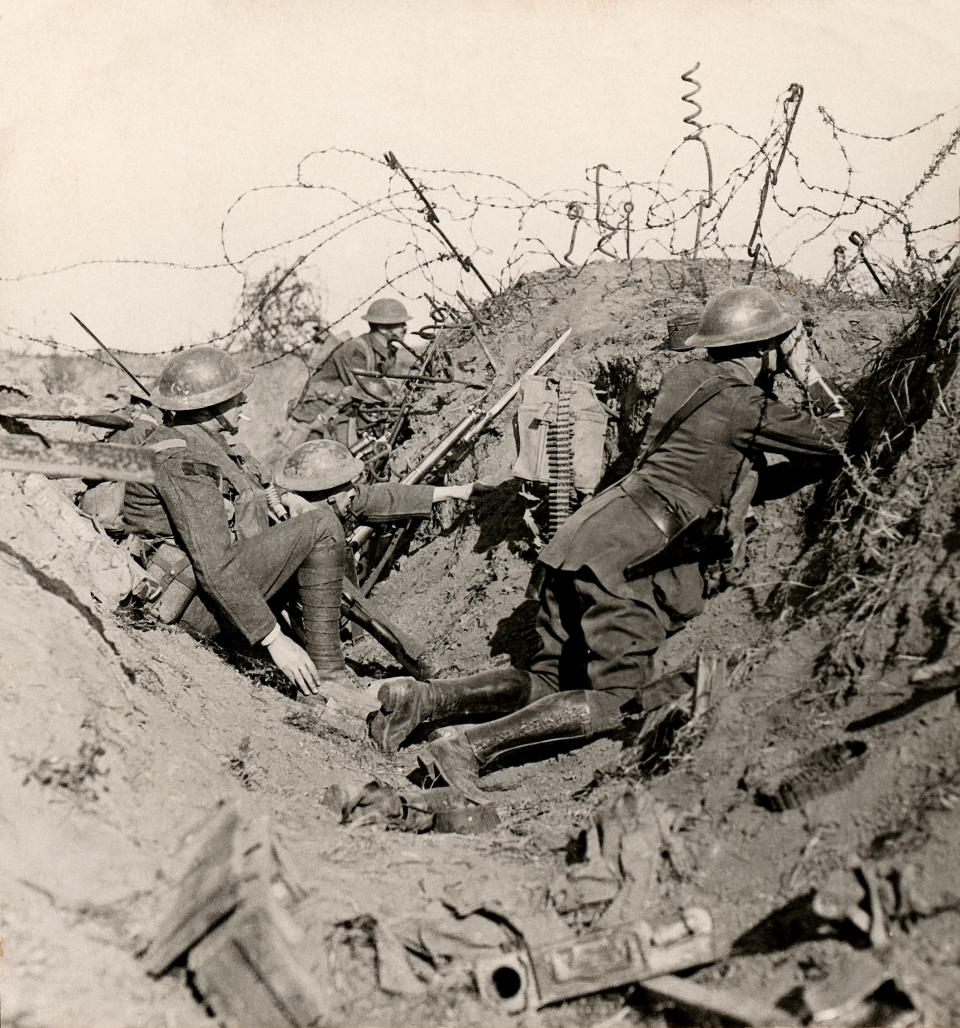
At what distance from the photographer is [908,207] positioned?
645cm

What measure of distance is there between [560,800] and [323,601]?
2.21 metres

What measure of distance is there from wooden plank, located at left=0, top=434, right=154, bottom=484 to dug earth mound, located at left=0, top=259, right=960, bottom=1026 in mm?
611

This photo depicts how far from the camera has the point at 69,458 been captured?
4145 millimetres

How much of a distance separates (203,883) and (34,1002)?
19.2 inches

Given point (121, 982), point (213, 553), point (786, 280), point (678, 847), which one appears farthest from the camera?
point (786, 280)

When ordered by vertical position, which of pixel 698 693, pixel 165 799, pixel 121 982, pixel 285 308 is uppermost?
pixel 285 308

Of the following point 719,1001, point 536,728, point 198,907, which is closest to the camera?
point 719,1001

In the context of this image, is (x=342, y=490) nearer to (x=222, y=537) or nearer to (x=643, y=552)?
(x=222, y=537)

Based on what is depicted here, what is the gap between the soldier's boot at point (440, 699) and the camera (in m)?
5.04

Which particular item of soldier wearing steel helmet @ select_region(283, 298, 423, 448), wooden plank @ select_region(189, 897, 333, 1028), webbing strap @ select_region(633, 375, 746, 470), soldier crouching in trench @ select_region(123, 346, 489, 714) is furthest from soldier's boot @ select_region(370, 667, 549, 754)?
soldier wearing steel helmet @ select_region(283, 298, 423, 448)

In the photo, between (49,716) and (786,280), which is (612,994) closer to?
(49,716)

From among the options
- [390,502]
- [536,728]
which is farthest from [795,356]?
[390,502]

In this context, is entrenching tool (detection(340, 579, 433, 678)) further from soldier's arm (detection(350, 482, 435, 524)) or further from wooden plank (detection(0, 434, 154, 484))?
wooden plank (detection(0, 434, 154, 484))

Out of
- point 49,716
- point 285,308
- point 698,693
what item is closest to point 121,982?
point 49,716
